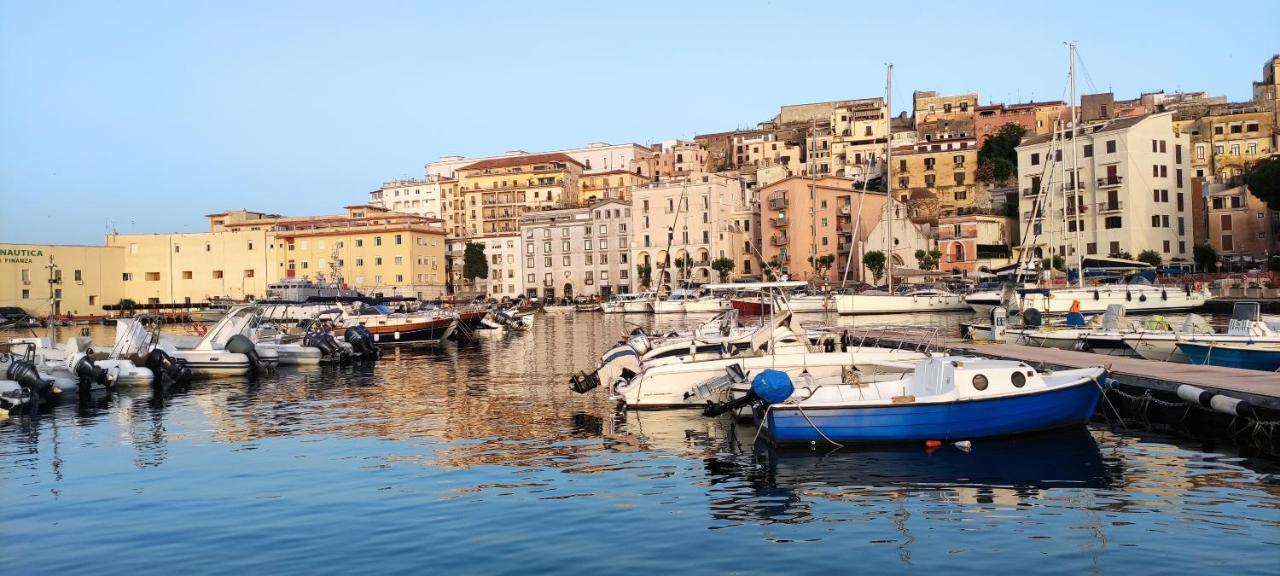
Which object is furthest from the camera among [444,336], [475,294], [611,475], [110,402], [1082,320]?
[475,294]

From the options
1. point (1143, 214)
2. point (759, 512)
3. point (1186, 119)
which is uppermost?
point (1186, 119)

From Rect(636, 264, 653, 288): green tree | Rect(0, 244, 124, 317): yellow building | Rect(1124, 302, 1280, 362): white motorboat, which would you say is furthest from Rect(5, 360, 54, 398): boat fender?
Rect(636, 264, 653, 288): green tree

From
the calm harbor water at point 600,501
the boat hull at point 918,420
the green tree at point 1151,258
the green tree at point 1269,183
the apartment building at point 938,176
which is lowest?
the calm harbor water at point 600,501

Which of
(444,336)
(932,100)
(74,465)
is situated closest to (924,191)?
(932,100)

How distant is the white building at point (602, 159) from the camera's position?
14912cm

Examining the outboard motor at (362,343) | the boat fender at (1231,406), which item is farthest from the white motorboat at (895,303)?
the boat fender at (1231,406)

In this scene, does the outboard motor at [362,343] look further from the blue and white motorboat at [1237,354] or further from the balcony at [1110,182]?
the balcony at [1110,182]

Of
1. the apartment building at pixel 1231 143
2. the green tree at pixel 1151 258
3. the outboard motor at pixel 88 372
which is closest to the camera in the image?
the outboard motor at pixel 88 372

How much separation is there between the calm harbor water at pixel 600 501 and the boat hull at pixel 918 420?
304 mm

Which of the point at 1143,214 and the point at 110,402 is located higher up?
the point at 1143,214

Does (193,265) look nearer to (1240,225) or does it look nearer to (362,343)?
(362,343)

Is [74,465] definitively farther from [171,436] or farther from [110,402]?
[110,402]

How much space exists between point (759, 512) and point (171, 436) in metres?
15.0

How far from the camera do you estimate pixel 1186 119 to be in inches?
4373
